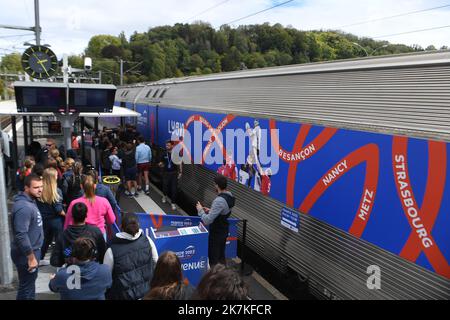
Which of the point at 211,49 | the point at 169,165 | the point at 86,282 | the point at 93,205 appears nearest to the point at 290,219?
the point at 93,205

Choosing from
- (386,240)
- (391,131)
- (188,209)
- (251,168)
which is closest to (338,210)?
(386,240)

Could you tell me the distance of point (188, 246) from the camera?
542cm

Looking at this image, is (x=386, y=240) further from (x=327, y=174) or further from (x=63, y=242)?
(x=63, y=242)

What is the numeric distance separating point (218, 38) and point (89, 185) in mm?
109606

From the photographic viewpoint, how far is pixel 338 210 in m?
4.57

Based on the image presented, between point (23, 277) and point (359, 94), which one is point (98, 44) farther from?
point (359, 94)

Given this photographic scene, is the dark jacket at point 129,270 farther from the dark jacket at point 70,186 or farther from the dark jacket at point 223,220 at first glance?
the dark jacket at point 70,186

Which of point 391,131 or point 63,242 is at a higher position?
point 391,131

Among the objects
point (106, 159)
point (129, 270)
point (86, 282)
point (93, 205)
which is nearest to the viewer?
point (86, 282)

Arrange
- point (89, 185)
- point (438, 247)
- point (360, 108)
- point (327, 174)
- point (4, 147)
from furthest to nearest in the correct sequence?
point (4, 147)
point (89, 185)
point (327, 174)
point (360, 108)
point (438, 247)

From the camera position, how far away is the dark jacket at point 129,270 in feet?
12.0

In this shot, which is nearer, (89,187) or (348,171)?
(348,171)

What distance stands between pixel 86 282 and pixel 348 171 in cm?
303

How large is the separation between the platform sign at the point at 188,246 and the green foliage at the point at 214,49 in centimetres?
7950
